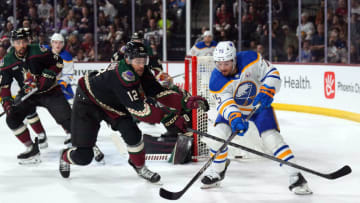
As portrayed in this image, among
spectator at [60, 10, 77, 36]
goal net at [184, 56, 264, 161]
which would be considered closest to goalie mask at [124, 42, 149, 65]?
goal net at [184, 56, 264, 161]

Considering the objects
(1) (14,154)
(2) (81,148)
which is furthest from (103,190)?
(1) (14,154)

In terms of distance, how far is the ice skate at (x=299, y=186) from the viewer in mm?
3133

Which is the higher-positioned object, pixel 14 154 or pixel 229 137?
pixel 229 137

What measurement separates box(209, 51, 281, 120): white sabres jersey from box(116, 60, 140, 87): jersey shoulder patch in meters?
0.51

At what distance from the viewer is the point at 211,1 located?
895 cm

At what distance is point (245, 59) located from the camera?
3.33 m

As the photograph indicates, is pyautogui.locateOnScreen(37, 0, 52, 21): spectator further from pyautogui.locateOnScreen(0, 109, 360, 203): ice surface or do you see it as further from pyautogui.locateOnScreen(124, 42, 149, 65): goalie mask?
pyautogui.locateOnScreen(124, 42, 149, 65): goalie mask

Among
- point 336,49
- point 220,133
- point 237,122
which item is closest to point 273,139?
point 237,122

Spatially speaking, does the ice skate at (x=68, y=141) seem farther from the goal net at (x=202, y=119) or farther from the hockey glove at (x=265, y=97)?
the hockey glove at (x=265, y=97)

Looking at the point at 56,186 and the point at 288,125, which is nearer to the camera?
the point at 56,186

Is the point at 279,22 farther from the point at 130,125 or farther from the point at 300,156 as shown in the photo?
the point at 130,125

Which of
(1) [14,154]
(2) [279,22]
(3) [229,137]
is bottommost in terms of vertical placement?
(1) [14,154]

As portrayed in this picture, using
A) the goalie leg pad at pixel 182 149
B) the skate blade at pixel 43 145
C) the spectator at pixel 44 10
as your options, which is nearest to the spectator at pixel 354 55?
the goalie leg pad at pixel 182 149

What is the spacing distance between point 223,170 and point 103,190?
2.57ft
